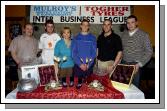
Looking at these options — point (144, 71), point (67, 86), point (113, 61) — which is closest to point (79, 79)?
point (67, 86)

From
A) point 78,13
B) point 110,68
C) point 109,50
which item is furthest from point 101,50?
point 78,13

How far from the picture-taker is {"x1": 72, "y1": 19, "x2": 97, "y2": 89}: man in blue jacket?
8.39 ft

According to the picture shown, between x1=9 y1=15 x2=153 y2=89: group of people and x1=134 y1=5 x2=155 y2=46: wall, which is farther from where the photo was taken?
x1=134 y1=5 x2=155 y2=46: wall

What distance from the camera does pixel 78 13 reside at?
367 cm

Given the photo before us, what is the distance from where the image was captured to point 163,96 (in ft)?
7.57

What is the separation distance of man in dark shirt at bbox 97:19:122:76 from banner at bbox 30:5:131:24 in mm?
1110

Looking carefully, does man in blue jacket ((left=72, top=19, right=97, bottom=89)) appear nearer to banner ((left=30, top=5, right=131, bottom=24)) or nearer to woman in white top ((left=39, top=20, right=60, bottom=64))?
woman in white top ((left=39, top=20, right=60, bottom=64))

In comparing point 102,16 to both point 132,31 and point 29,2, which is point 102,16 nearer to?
point 132,31

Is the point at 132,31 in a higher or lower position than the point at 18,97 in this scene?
higher

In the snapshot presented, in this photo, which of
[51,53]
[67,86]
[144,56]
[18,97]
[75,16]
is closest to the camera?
[18,97]

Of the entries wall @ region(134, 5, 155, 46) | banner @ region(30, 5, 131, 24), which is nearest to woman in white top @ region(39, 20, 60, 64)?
banner @ region(30, 5, 131, 24)

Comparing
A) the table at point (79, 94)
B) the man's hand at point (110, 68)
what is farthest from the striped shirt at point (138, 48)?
the table at point (79, 94)

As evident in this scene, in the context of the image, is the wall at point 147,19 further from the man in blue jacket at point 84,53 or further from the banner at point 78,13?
the man in blue jacket at point 84,53

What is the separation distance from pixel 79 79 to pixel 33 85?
0.41 metres
